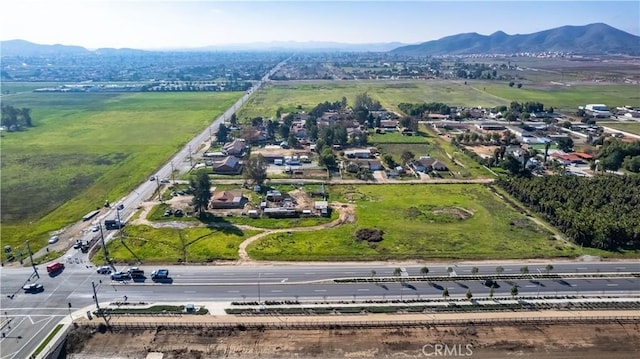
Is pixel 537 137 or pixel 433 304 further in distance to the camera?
pixel 537 137

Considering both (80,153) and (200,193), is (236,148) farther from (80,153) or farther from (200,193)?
(80,153)

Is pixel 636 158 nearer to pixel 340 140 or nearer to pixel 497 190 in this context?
pixel 497 190

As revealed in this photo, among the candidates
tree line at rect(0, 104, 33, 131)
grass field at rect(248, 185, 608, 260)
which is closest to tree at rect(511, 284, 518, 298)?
grass field at rect(248, 185, 608, 260)

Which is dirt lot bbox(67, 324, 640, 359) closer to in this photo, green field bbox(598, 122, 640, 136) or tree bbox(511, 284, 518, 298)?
tree bbox(511, 284, 518, 298)

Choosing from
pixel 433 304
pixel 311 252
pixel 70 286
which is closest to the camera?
pixel 433 304

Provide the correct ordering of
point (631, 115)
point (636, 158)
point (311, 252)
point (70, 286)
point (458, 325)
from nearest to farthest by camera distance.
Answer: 1. point (458, 325)
2. point (70, 286)
3. point (311, 252)
4. point (636, 158)
5. point (631, 115)

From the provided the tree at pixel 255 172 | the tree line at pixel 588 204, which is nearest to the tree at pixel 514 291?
the tree line at pixel 588 204

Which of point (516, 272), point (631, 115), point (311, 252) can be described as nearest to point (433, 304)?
point (516, 272)

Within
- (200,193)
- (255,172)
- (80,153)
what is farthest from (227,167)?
(80,153)
